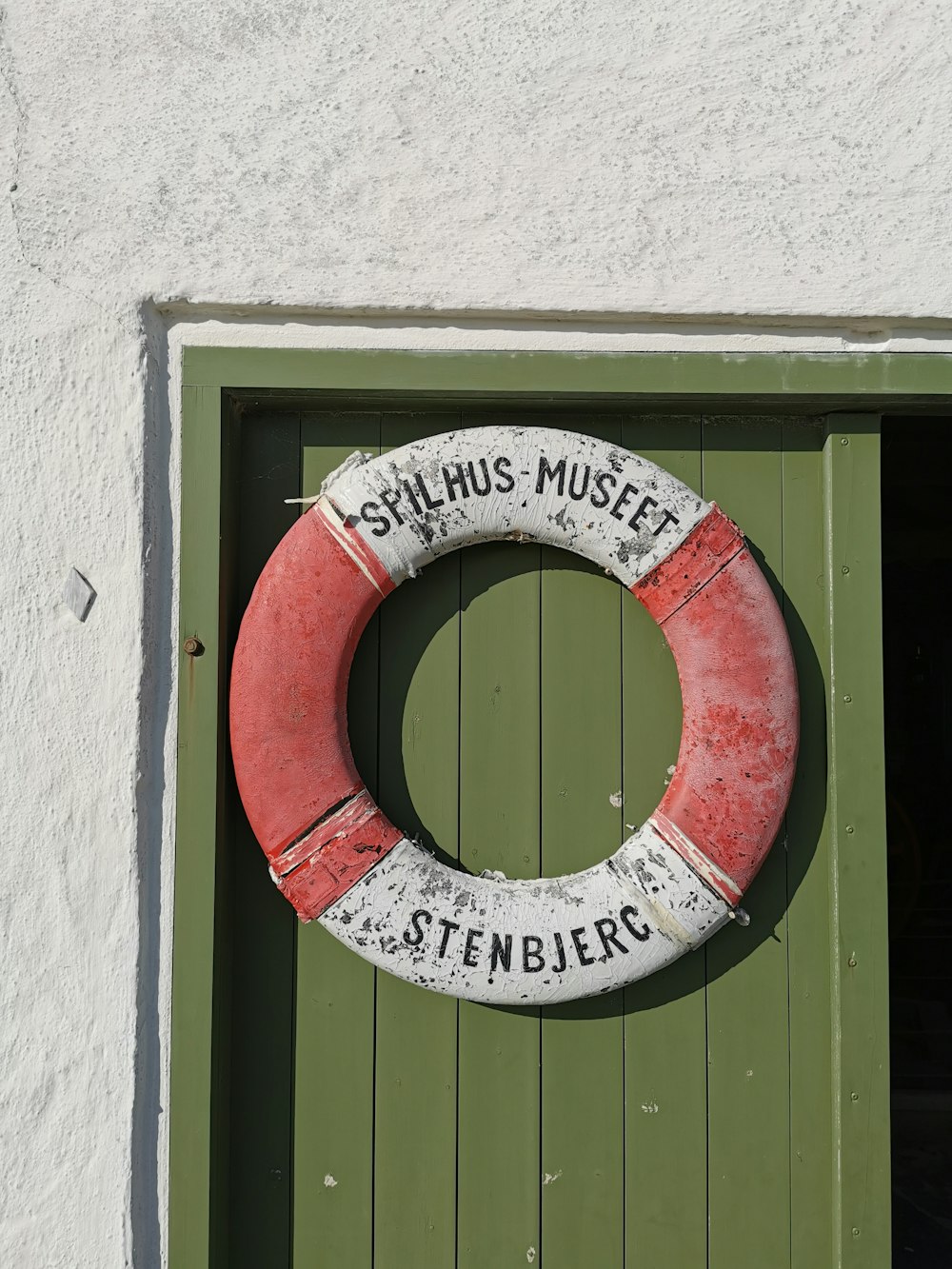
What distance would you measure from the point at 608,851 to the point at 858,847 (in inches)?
15.8

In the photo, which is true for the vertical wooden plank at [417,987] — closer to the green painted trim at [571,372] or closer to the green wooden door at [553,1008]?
the green wooden door at [553,1008]

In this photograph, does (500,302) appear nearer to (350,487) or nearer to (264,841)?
(350,487)

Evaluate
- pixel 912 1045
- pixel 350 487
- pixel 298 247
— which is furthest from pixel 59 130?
pixel 912 1045

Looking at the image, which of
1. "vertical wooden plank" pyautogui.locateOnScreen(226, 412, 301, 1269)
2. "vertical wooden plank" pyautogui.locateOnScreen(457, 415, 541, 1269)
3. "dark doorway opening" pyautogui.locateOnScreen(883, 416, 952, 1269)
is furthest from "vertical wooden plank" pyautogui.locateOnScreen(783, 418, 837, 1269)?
"dark doorway opening" pyautogui.locateOnScreen(883, 416, 952, 1269)

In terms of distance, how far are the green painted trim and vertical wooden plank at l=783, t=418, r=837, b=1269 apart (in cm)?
14

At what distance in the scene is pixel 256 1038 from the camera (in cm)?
149

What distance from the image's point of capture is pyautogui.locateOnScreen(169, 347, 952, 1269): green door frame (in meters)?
1.39

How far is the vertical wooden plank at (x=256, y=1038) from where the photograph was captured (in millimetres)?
1480

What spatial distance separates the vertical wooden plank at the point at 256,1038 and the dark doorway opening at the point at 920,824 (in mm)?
1919

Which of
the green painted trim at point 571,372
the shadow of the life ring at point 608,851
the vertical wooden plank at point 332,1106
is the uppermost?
the green painted trim at point 571,372

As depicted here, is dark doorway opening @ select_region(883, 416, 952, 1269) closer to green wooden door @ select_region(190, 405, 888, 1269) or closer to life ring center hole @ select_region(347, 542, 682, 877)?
green wooden door @ select_region(190, 405, 888, 1269)

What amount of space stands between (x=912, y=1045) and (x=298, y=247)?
12.1ft

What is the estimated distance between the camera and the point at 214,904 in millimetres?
1405

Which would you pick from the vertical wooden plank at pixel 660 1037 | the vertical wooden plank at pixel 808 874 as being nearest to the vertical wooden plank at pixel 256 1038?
the vertical wooden plank at pixel 660 1037
